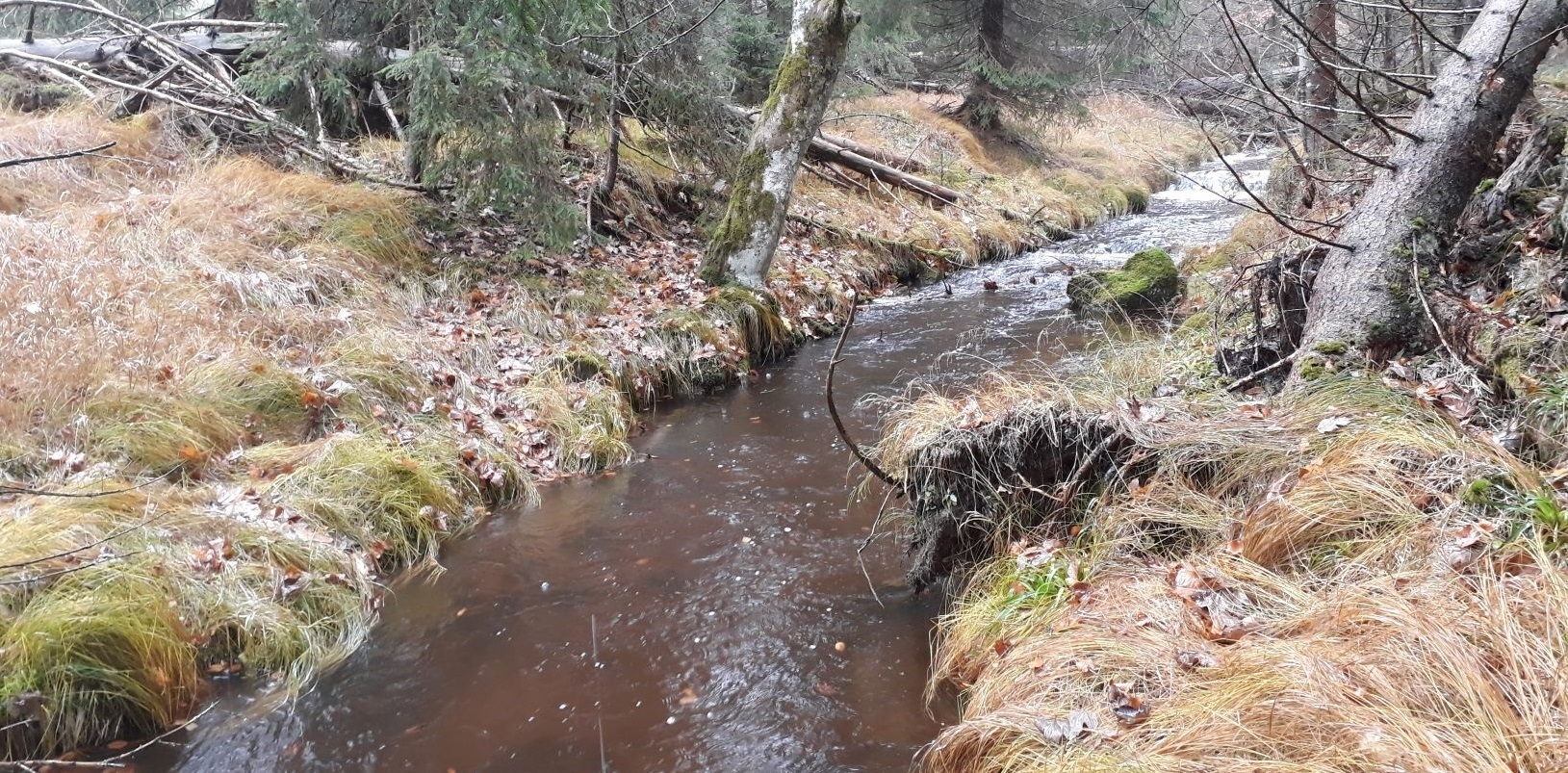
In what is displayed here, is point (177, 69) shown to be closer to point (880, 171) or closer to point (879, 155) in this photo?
point (880, 171)

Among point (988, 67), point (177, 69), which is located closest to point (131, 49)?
point (177, 69)

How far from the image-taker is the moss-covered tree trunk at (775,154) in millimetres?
8414

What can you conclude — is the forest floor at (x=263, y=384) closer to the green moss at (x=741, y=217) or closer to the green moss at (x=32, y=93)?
the green moss at (x=741, y=217)

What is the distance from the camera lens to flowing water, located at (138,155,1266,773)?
3.31 metres

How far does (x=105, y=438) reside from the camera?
14.9 ft

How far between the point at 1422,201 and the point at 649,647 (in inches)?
167

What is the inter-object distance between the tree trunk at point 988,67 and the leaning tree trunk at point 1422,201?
14.1 m

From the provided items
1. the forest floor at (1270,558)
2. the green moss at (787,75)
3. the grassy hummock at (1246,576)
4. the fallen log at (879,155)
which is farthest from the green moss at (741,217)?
the fallen log at (879,155)

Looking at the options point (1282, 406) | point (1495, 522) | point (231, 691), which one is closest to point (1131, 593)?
point (1495, 522)

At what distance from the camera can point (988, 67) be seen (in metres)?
17.5

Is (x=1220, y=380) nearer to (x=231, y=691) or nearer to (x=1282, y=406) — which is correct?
(x=1282, y=406)

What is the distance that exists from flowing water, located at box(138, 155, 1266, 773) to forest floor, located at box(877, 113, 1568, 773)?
1.38 ft

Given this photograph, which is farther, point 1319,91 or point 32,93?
point 1319,91

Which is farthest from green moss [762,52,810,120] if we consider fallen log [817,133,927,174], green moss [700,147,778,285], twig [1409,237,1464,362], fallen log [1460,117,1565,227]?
twig [1409,237,1464,362]
